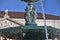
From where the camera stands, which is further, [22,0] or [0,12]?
[0,12]

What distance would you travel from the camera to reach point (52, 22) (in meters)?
45.7

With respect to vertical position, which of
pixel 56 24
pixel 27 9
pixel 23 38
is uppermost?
pixel 27 9

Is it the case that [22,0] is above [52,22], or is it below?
above

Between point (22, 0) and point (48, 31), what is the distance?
1934mm

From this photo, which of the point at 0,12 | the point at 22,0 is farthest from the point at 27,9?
the point at 0,12

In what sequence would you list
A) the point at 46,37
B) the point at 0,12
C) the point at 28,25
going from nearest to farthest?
the point at 46,37
the point at 28,25
the point at 0,12

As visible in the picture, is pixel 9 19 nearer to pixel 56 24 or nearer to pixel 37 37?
pixel 56 24

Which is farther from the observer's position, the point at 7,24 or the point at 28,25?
the point at 7,24

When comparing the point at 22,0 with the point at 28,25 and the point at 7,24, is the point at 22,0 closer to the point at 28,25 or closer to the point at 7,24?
the point at 28,25

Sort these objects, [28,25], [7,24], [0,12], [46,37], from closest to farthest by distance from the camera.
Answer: [46,37]
[28,25]
[7,24]
[0,12]

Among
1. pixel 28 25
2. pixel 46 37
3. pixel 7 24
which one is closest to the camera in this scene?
pixel 46 37

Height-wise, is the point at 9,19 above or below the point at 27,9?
below

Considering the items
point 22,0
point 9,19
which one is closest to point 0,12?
point 9,19

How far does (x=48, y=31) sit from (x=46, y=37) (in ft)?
1.13
